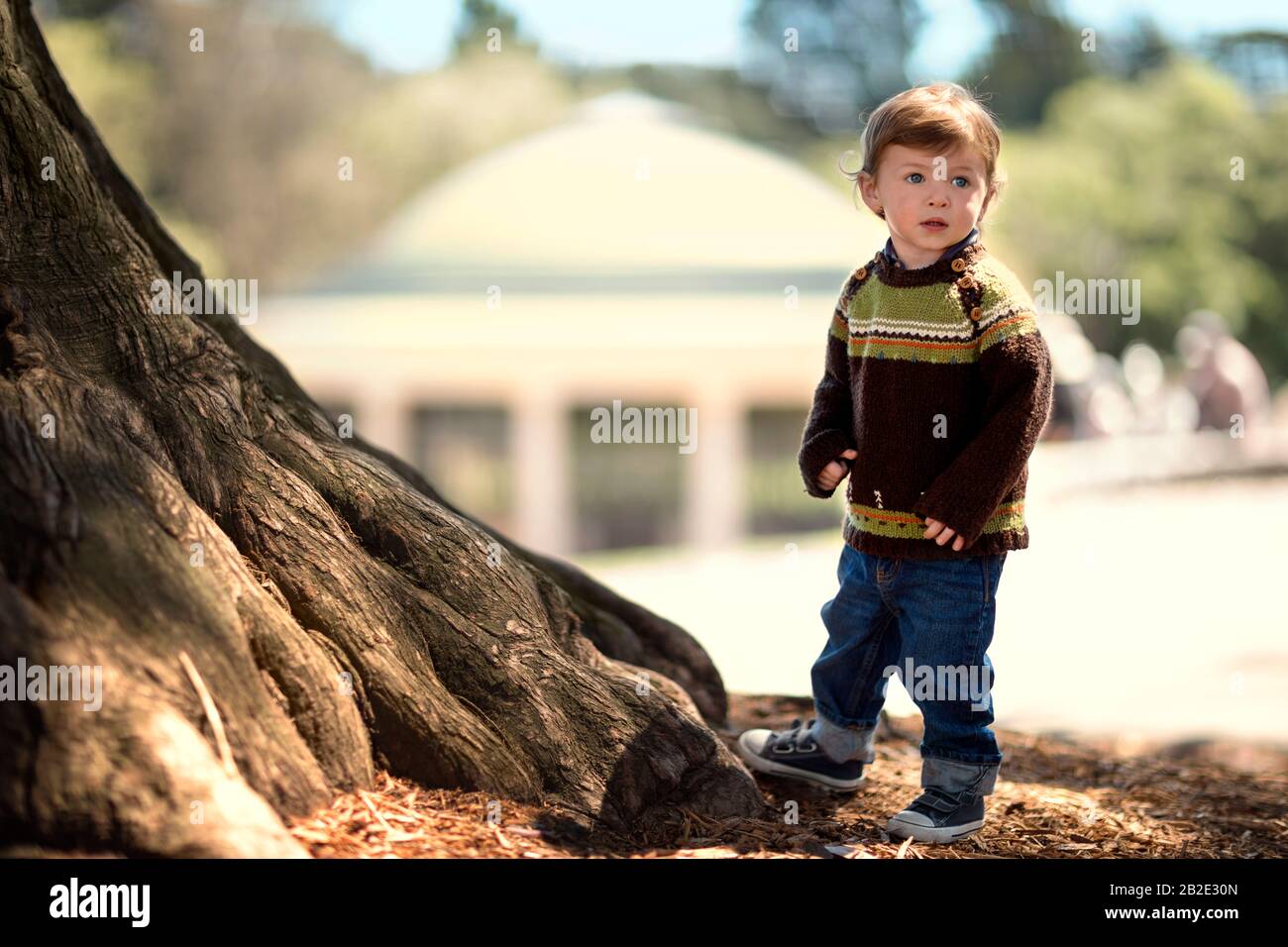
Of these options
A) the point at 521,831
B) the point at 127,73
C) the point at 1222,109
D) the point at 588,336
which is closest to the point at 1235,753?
the point at 521,831

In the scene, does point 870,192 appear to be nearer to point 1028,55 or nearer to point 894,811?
point 894,811

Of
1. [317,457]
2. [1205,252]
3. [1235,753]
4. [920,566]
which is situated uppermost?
[1205,252]

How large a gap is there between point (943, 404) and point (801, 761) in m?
1.04

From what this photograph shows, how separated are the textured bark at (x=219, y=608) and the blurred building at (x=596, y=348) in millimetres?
15556

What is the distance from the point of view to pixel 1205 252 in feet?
156

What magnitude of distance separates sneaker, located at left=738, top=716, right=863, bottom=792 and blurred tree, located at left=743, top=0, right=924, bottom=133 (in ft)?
178

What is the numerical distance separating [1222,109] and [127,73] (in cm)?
3904

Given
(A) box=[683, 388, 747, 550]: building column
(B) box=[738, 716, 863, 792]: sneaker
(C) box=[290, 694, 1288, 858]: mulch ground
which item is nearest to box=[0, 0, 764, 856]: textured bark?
(C) box=[290, 694, 1288, 858]: mulch ground

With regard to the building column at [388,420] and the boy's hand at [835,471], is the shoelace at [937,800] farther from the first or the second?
the building column at [388,420]

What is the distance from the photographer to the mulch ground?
9.09 feet

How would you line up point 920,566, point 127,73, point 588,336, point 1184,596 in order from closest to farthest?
1. point 920,566
2. point 1184,596
3. point 588,336
4. point 127,73

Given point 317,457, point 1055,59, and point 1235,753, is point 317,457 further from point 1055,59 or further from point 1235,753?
point 1055,59

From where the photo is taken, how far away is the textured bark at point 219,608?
2393 millimetres

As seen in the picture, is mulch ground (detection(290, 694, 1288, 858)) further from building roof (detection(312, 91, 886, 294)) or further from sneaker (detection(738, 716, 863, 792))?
building roof (detection(312, 91, 886, 294))
